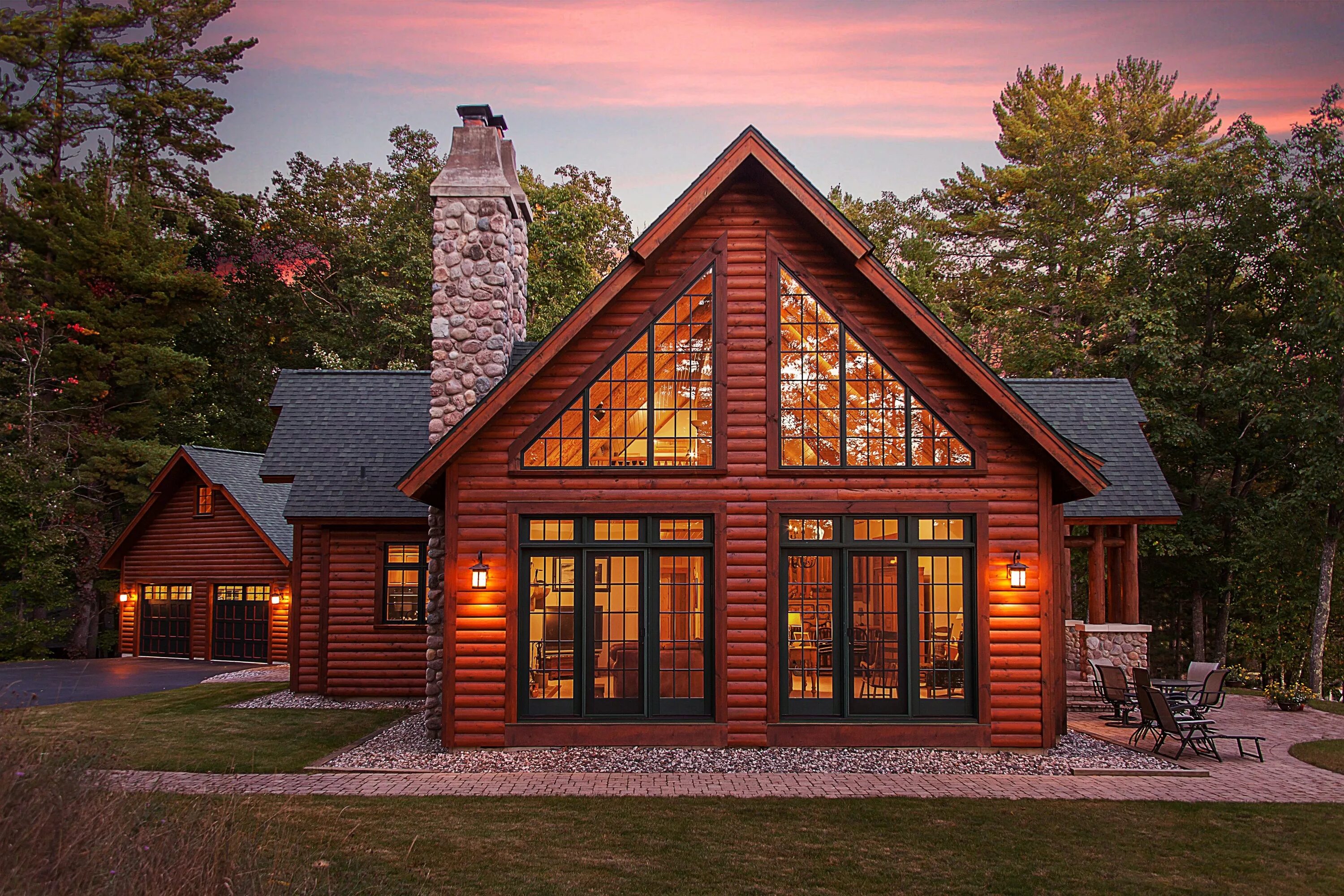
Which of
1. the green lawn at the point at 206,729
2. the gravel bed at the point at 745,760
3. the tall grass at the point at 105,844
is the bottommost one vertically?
the green lawn at the point at 206,729

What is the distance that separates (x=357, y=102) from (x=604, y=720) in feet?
112

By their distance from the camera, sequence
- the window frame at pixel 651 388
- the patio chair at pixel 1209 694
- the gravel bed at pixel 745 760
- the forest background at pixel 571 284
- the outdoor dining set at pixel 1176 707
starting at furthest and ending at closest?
the forest background at pixel 571 284 → the patio chair at pixel 1209 694 → the window frame at pixel 651 388 → the outdoor dining set at pixel 1176 707 → the gravel bed at pixel 745 760

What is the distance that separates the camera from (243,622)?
74.3 ft

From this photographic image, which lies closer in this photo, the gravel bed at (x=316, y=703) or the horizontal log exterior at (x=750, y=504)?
the horizontal log exterior at (x=750, y=504)

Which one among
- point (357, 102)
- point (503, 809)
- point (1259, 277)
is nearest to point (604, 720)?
point (503, 809)

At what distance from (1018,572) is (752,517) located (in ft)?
10.1

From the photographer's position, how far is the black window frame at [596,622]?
10.2 metres

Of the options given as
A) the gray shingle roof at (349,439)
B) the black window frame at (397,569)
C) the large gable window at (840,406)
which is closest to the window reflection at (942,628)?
the large gable window at (840,406)

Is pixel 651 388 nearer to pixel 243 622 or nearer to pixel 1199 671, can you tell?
pixel 1199 671

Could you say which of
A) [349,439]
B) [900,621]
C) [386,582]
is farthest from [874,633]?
[349,439]

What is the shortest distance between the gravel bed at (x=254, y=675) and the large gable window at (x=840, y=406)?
1328 centimetres

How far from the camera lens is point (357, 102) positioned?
36625 millimetres

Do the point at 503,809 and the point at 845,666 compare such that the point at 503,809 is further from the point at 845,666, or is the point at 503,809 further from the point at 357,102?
the point at 357,102

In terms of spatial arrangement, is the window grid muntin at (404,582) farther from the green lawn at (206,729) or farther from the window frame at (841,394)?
the window frame at (841,394)
